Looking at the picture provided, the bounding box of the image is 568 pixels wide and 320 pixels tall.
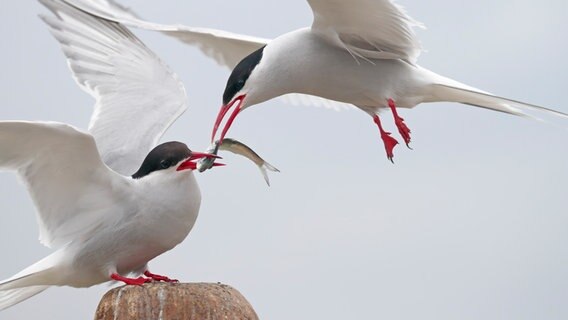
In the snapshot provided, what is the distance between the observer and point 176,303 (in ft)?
18.7

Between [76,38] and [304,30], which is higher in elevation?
[304,30]

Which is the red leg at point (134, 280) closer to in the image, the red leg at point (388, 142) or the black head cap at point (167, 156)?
the black head cap at point (167, 156)

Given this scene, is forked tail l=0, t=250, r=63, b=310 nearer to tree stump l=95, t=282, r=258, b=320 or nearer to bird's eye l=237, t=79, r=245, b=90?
tree stump l=95, t=282, r=258, b=320

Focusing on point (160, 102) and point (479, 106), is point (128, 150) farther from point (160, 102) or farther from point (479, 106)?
point (479, 106)

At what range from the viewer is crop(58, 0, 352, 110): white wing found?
8.23 metres

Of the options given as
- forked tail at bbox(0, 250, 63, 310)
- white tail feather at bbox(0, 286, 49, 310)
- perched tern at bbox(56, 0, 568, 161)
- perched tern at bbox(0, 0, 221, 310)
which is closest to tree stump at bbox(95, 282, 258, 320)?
perched tern at bbox(0, 0, 221, 310)

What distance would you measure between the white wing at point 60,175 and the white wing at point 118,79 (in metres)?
1.02

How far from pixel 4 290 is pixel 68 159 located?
0.94 m

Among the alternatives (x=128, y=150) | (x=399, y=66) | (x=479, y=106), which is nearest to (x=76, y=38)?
(x=128, y=150)

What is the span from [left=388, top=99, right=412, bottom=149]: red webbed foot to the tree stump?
1935 millimetres

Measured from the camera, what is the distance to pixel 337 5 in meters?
6.82

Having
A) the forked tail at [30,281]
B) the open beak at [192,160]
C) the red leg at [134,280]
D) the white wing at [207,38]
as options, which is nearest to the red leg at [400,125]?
the white wing at [207,38]

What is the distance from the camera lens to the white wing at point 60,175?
19.8 feet

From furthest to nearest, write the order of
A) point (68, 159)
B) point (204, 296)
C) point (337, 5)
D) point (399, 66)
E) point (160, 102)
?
point (160, 102), point (399, 66), point (337, 5), point (68, 159), point (204, 296)
